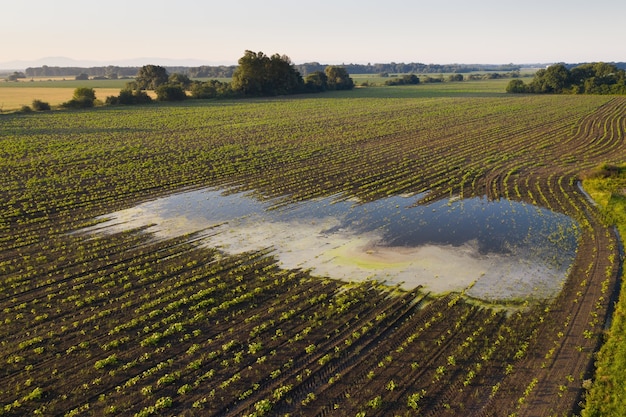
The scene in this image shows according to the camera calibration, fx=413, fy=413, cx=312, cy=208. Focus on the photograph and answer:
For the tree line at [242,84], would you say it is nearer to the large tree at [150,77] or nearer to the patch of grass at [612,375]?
the large tree at [150,77]

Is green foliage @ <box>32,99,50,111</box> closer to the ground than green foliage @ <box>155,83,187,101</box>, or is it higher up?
closer to the ground

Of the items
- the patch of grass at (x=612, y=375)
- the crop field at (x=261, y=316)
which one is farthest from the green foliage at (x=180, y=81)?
the patch of grass at (x=612, y=375)

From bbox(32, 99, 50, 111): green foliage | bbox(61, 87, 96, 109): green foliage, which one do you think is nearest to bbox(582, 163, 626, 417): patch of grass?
bbox(32, 99, 50, 111): green foliage

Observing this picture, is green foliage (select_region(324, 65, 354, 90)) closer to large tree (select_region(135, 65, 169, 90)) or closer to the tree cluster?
the tree cluster

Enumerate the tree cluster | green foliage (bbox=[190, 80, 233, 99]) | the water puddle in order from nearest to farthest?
the water puddle
green foliage (bbox=[190, 80, 233, 99])
the tree cluster

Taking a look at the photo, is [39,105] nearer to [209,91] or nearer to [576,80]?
[209,91]

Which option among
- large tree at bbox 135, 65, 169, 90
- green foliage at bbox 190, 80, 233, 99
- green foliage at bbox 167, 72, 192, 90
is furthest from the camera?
large tree at bbox 135, 65, 169, 90
